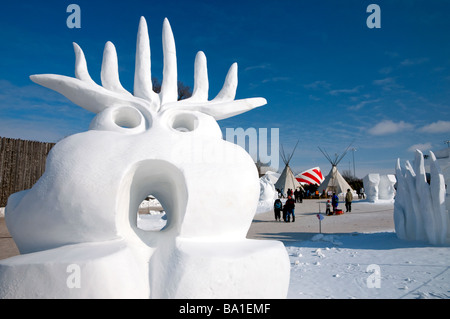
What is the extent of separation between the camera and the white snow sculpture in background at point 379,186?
850 inches

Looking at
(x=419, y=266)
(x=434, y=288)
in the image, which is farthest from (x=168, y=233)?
(x=419, y=266)

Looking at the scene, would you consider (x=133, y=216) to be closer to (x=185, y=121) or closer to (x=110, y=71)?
(x=185, y=121)

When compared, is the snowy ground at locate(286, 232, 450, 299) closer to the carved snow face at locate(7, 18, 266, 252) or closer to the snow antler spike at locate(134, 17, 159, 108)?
the carved snow face at locate(7, 18, 266, 252)

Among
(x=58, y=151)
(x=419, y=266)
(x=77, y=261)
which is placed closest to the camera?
(x=77, y=261)

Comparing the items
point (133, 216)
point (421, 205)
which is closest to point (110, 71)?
point (133, 216)

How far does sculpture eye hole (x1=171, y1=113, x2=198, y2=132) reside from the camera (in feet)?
12.2

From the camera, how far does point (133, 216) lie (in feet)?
11.4

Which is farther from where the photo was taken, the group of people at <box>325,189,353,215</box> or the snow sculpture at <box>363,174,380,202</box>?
the snow sculpture at <box>363,174,380,202</box>

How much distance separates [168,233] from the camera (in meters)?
Answer: 3.17

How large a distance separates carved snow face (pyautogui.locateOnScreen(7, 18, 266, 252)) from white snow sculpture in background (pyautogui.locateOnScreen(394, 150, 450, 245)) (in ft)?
22.1

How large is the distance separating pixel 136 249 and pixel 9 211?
1.49m

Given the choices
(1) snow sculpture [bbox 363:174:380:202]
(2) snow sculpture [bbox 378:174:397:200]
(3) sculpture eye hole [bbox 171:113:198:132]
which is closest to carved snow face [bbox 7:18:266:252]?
(3) sculpture eye hole [bbox 171:113:198:132]

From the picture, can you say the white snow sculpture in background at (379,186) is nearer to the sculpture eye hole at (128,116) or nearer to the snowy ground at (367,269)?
the snowy ground at (367,269)

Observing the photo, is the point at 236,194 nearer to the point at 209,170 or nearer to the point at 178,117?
the point at 209,170
